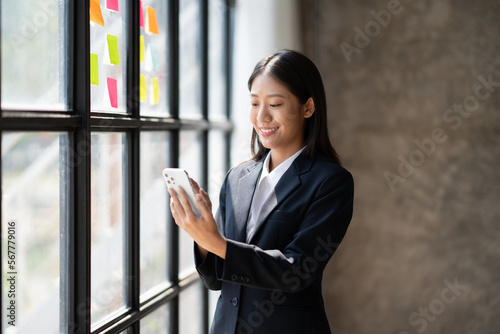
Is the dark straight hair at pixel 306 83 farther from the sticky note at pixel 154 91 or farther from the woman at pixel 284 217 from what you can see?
the sticky note at pixel 154 91

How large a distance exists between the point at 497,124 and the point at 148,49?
2326mm

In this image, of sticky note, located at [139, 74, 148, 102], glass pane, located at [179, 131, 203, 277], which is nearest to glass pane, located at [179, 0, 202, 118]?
glass pane, located at [179, 131, 203, 277]

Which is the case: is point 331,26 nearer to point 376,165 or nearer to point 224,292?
point 376,165

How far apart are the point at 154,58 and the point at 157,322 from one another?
1.21m

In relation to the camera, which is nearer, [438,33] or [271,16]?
[271,16]

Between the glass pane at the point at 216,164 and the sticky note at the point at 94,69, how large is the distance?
1221 mm

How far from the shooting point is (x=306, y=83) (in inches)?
63.7

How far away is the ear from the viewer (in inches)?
64.7

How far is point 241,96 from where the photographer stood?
3.17 meters

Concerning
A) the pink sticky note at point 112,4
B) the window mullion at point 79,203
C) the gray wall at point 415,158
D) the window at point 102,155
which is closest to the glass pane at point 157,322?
the window at point 102,155

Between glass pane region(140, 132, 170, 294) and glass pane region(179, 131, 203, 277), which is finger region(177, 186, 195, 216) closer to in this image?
glass pane region(140, 132, 170, 294)

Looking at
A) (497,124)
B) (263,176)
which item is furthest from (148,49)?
(497,124)

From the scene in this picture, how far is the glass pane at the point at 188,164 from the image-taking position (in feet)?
8.81

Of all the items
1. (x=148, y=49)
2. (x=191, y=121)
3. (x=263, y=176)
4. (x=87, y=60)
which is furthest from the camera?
(x=191, y=121)
